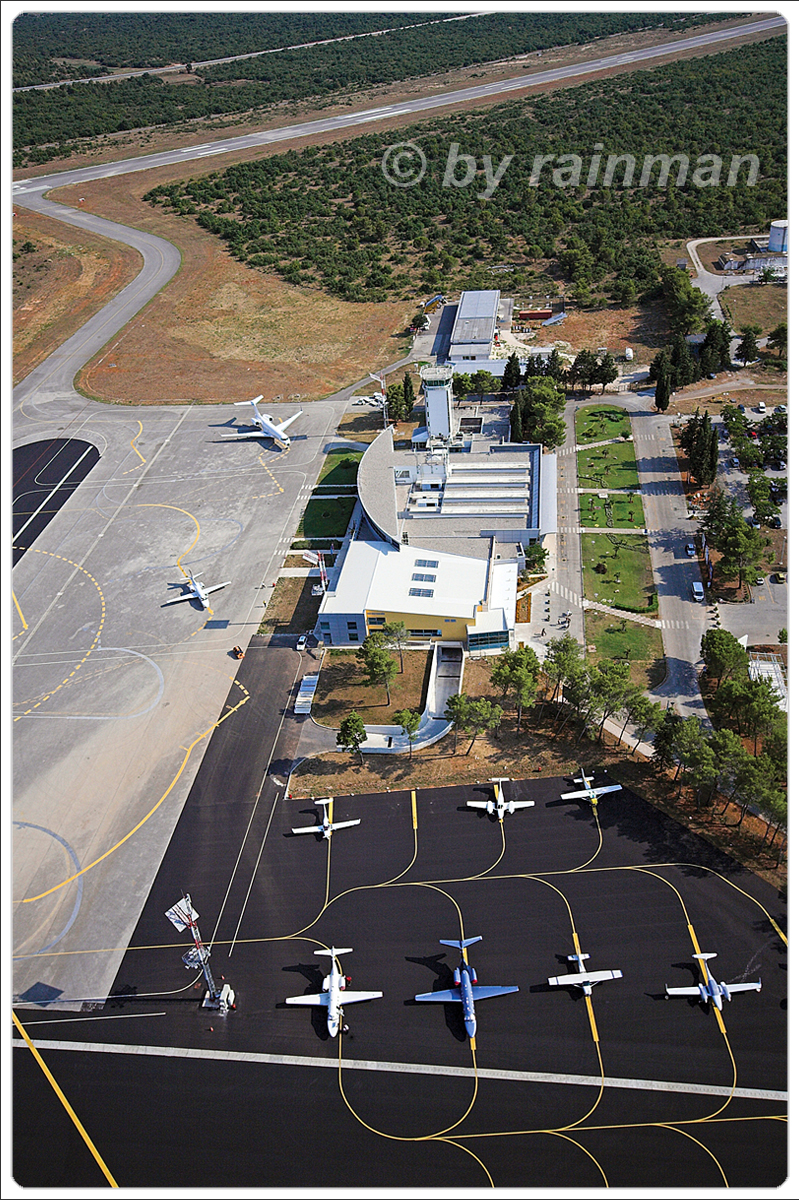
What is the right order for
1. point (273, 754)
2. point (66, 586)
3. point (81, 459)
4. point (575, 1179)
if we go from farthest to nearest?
point (81, 459) < point (66, 586) < point (273, 754) < point (575, 1179)

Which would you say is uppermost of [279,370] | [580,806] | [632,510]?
[279,370]

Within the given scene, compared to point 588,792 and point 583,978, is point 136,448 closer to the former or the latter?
point 588,792

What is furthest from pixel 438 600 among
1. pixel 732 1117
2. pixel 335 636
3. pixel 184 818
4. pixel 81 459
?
pixel 81 459

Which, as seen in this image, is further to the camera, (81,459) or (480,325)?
(480,325)

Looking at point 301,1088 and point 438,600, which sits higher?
point 438,600

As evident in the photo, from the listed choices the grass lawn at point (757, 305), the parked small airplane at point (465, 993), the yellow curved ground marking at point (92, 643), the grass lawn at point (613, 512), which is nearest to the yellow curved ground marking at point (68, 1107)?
the parked small airplane at point (465, 993)

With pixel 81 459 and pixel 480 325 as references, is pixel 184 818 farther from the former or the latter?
pixel 480 325

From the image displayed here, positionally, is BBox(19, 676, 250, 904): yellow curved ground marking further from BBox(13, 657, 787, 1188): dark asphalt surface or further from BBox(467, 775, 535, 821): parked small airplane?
BBox(467, 775, 535, 821): parked small airplane
